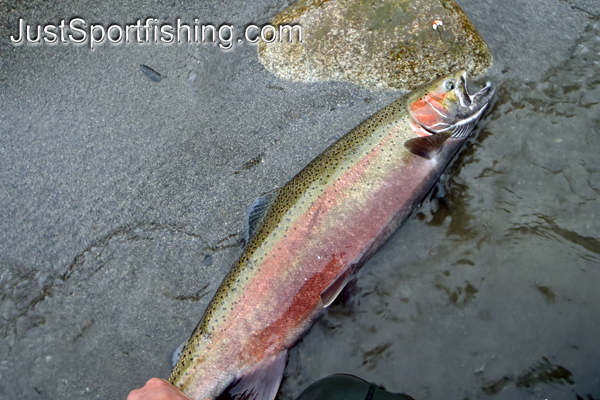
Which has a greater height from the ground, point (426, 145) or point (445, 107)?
point (445, 107)

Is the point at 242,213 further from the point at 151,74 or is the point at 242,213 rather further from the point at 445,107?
the point at 445,107

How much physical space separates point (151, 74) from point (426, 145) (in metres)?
2.17

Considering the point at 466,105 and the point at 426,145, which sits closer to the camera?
the point at 426,145

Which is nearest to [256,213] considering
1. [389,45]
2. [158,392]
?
[158,392]

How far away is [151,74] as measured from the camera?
131 inches

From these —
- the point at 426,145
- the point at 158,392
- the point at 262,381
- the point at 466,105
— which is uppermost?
the point at 466,105

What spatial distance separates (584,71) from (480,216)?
4.48ft

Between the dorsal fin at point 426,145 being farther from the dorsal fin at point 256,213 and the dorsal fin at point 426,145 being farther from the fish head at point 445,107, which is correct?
the dorsal fin at point 256,213

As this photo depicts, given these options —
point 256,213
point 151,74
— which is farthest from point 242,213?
point 151,74

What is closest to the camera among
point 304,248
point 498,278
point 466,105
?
point 304,248

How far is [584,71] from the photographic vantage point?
3.06 metres

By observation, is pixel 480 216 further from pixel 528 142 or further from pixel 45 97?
pixel 45 97

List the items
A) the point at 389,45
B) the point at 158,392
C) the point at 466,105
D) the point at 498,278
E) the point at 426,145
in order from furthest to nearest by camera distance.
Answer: the point at 389,45
the point at 466,105
the point at 426,145
the point at 498,278
the point at 158,392

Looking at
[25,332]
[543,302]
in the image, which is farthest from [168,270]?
[543,302]
